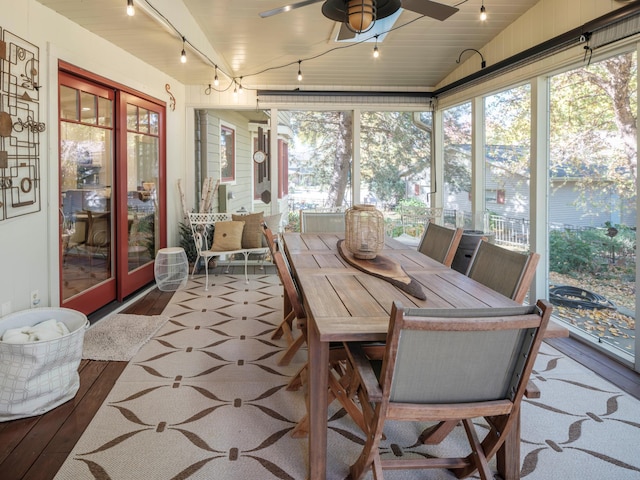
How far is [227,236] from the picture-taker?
17.8ft

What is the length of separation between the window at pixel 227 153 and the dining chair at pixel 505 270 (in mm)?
4974

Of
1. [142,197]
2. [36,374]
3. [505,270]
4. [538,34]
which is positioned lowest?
[36,374]

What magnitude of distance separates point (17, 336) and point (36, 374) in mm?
257

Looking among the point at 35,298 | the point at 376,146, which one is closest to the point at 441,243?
the point at 35,298

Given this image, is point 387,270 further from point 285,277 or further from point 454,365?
point 454,365

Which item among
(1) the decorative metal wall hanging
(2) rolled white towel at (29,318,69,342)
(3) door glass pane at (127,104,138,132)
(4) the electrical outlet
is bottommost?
(2) rolled white towel at (29,318,69,342)

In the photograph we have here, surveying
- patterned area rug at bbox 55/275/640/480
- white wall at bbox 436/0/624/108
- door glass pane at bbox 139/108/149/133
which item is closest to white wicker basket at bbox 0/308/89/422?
patterned area rug at bbox 55/275/640/480

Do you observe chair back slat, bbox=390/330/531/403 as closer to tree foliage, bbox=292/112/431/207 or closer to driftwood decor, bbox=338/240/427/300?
driftwood decor, bbox=338/240/427/300

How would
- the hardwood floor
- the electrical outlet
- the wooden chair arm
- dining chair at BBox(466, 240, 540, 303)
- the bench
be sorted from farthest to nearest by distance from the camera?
the bench
the electrical outlet
dining chair at BBox(466, 240, 540, 303)
the hardwood floor
the wooden chair arm

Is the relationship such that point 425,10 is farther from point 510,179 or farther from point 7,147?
point 7,147

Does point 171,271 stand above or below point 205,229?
below

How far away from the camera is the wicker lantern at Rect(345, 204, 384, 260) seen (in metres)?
2.82

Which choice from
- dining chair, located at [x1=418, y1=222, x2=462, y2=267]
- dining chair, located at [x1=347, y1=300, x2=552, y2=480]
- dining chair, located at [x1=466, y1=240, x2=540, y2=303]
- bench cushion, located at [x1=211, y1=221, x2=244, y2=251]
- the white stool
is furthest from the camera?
bench cushion, located at [x1=211, y1=221, x2=244, y2=251]

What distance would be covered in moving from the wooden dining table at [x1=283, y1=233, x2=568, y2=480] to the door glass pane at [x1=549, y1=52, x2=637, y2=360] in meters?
1.54
